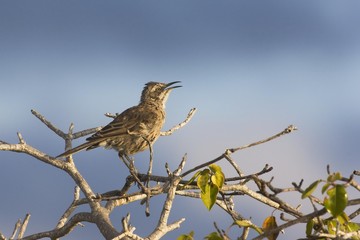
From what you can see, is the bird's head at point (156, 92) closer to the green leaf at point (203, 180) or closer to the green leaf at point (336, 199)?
the green leaf at point (203, 180)

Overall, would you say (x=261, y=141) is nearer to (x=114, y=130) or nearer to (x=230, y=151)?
(x=230, y=151)

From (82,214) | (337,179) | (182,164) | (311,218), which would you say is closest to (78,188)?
(82,214)

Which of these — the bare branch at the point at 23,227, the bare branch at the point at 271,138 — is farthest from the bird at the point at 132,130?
the bare branch at the point at 271,138

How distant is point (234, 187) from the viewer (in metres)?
6.88

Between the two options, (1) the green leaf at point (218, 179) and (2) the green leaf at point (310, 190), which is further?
(1) the green leaf at point (218, 179)

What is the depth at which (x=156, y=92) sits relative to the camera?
46.2ft

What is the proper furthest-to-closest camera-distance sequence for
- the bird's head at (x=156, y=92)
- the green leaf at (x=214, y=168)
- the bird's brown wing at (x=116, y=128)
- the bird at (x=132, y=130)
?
the bird's head at (x=156, y=92) < the bird at (x=132, y=130) < the bird's brown wing at (x=116, y=128) < the green leaf at (x=214, y=168)

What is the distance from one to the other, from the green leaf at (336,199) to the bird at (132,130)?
5.65 metres

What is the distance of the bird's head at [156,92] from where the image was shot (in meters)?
13.9

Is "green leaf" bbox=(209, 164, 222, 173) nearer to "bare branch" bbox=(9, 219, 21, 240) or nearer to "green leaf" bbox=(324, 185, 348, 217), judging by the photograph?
"green leaf" bbox=(324, 185, 348, 217)

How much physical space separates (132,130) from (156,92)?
7.99 ft

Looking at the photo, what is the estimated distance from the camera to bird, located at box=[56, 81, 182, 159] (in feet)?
35.9

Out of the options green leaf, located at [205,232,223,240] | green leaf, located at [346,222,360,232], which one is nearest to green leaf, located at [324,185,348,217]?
green leaf, located at [346,222,360,232]

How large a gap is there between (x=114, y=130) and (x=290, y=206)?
225 inches
